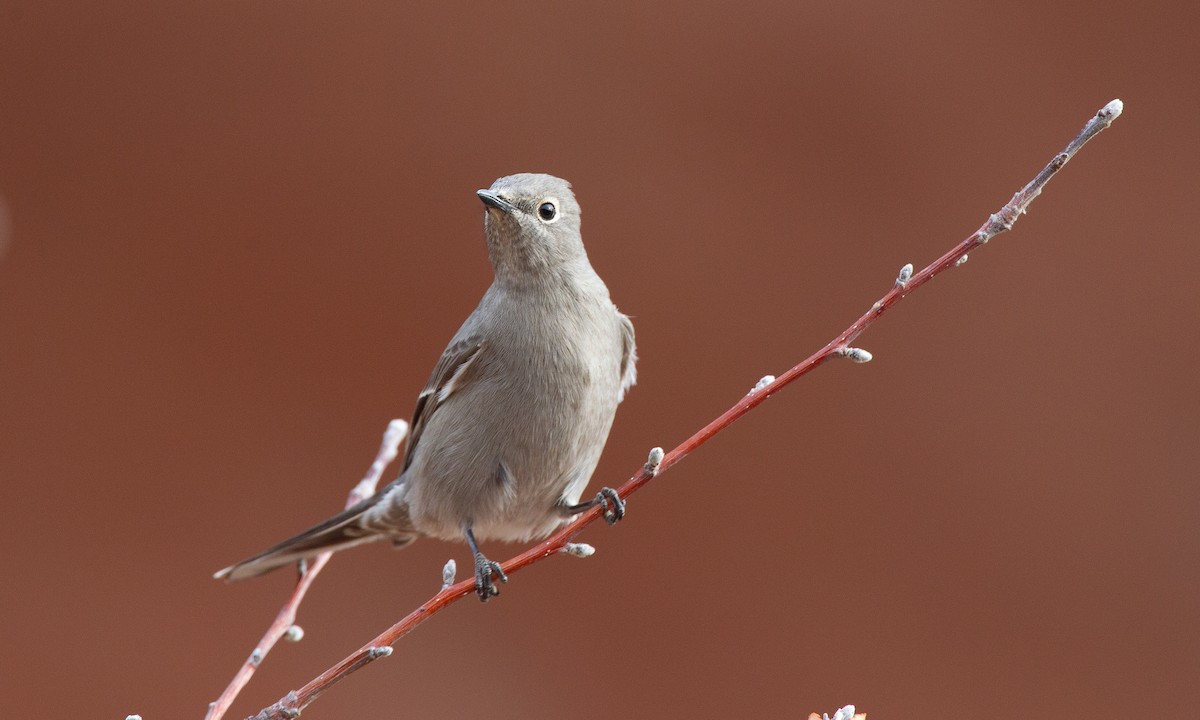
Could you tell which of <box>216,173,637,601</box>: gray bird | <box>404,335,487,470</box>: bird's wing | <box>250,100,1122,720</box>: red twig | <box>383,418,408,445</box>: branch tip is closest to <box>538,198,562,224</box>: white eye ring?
<box>216,173,637,601</box>: gray bird

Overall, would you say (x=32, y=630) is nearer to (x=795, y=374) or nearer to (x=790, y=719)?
(x=790, y=719)

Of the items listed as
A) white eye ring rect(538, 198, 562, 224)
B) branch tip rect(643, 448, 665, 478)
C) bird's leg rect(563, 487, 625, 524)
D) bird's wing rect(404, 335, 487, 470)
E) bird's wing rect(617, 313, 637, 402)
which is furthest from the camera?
bird's wing rect(617, 313, 637, 402)

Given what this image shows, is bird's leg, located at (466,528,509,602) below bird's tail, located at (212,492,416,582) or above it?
below

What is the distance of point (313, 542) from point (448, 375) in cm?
60

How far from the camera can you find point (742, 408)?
79.0 inches

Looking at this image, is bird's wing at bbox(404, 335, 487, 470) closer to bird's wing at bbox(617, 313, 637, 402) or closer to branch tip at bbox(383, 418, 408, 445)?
branch tip at bbox(383, 418, 408, 445)

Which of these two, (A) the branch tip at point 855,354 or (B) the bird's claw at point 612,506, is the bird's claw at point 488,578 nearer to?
(B) the bird's claw at point 612,506

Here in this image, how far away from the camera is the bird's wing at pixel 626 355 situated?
9.98ft

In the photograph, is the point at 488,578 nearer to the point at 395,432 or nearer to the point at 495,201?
the point at 395,432

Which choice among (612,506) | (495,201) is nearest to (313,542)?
(612,506)

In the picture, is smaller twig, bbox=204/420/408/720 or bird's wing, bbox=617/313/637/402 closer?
smaller twig, bbox=204/420/408/720

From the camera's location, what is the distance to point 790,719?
182 inches

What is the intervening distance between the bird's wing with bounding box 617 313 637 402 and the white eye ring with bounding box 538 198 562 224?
0.37 meters

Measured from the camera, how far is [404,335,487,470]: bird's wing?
293 centimetres
